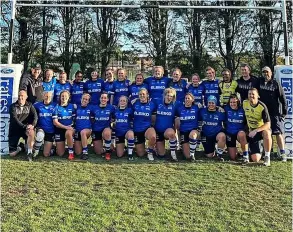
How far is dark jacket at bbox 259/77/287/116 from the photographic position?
6.40 meters

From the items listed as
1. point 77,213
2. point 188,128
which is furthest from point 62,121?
point 77,213

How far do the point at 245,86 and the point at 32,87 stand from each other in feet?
13.0

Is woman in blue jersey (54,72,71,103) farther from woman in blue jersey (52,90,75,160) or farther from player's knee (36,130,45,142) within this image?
player's knee (36,130,45,142)

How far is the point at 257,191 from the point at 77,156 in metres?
3.02

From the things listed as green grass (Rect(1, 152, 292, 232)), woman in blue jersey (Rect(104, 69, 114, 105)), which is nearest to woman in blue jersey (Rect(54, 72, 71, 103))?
woman in blue jersey (Rect(104, 69, 114, 105))

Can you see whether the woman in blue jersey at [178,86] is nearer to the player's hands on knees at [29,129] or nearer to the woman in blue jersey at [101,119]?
the woman in blue jersey at [101,119]

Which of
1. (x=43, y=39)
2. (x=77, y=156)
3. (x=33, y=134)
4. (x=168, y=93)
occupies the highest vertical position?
(x=43, y=39)

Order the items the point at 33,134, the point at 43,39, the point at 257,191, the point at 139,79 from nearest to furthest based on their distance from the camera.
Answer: the point at 257,191 < the point at 33,134 < the point at 139,79 < the point at 43,39

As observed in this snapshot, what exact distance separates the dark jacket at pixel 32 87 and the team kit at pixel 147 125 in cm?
56

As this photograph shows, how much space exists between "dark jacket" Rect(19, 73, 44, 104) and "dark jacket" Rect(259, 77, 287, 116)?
411 centimetres

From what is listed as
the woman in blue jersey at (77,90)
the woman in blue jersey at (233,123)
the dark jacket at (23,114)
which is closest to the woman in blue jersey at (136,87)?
the woman in blue jersey at (77,90)

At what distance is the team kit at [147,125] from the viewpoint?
20.1 feet

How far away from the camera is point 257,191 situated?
15.8ft

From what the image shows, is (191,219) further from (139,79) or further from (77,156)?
(139,79)
